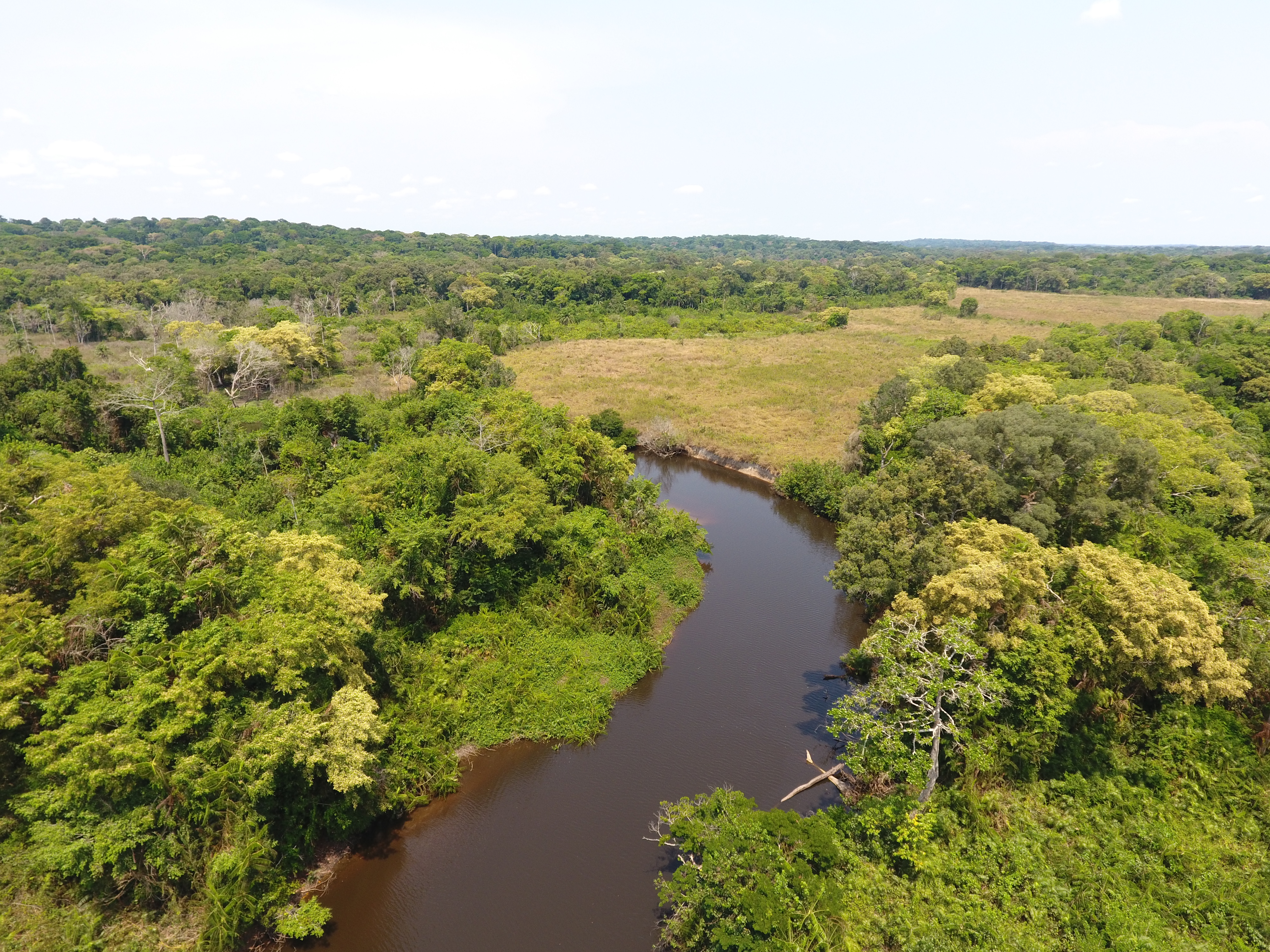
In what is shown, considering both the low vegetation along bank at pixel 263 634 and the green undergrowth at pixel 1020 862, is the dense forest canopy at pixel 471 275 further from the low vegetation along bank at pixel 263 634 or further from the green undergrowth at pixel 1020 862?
the green undergrowth at pixel 1020 862

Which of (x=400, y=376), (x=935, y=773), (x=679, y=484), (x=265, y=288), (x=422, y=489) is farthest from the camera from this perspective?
(x=265, y=288)

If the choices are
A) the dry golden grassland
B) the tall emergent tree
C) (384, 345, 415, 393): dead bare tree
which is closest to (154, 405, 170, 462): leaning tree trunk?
(384, 345, 415, 393): dead bare tree

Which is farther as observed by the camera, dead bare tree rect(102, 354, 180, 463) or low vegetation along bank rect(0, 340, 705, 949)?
dead bare tree rect(102, 354, 180, 463)

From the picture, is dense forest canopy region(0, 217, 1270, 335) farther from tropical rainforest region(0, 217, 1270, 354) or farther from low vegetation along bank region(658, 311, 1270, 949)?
low vegetation along bank region(658, 311, 1270, 949)

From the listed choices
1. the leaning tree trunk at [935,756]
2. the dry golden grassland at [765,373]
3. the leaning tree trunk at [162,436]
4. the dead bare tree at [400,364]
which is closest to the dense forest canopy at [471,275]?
the dry golden grassland at [765,373]

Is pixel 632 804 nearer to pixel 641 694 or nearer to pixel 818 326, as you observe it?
pixel 641 694

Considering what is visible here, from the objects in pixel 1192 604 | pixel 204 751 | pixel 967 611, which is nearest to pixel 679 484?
pixel 967 611
